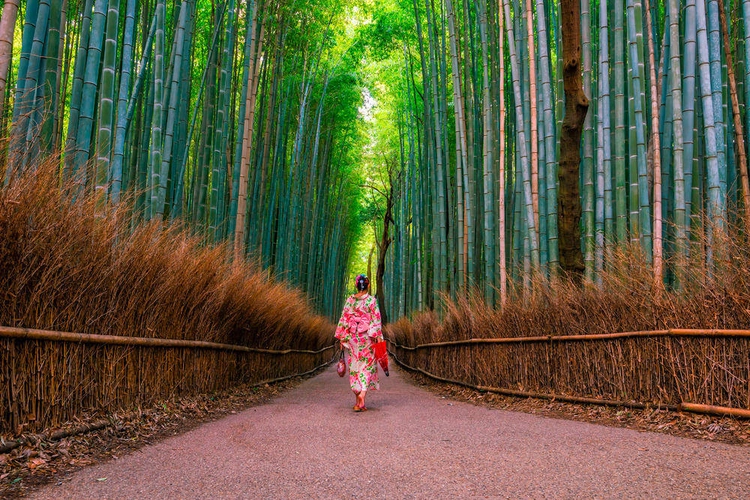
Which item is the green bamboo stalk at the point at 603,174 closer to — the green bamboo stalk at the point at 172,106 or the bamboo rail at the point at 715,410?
the bamboo rail at the point at 715,410

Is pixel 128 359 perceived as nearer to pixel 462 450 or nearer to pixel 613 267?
pixel 462 450

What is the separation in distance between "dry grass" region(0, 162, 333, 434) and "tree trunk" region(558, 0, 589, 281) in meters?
2.64

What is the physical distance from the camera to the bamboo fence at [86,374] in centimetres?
223

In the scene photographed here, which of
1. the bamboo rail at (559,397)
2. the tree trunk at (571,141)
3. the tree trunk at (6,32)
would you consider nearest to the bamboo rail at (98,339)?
the tree trunk at (6,32)

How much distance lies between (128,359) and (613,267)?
308cm

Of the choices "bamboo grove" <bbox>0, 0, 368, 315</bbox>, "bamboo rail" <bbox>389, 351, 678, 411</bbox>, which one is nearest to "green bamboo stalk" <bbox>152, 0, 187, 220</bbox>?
"bamboo grove" <bbox>0, 0, 368, 315</bbox>

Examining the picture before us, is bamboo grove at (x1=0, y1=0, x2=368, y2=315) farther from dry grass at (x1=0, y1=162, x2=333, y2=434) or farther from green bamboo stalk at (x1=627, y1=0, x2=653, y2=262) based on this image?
green bamboo stalk at (x1=627, y1=0, x2=653, y2=262)

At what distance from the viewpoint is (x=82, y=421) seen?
102 inches

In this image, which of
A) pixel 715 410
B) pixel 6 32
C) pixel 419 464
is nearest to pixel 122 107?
pixel 6 32

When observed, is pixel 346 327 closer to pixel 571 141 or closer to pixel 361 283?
pixel 361 283

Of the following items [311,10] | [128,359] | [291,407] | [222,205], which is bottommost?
[291,407]

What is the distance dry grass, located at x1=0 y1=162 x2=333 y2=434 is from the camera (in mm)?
2260

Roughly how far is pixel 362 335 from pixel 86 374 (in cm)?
243

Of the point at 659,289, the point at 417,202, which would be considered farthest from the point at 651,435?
the point at 417,202
